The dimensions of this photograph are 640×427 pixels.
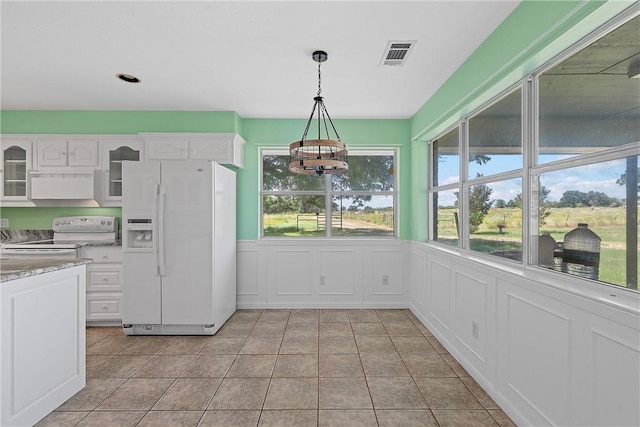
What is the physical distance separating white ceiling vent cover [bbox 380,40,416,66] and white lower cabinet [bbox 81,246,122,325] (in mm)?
3484

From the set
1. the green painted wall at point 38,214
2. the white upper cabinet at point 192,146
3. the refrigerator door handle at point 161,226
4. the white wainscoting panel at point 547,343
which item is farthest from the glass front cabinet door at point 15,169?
the white wainscoting panel at point 547,343

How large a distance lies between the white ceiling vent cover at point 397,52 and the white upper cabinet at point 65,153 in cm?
366

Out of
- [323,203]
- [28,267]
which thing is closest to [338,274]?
[323,203]

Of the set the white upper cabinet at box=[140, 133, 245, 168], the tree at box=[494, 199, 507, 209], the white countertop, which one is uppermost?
→ the white upper cabinet at box=[140, 133, 245, 168]

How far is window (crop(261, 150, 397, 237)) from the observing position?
178 inches

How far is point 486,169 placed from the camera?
2.72 metres

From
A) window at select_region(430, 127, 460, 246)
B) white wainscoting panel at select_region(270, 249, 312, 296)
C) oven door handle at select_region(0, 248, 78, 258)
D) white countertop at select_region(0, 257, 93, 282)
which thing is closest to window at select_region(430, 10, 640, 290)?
window at select_region(430, 127, 460, 246)

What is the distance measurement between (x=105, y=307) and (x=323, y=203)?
116 inches

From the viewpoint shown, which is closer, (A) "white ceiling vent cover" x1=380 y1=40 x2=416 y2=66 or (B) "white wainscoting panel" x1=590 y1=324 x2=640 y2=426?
(B) "white wainscoting panel" x1=590 y1=324 x2=640 y2=426

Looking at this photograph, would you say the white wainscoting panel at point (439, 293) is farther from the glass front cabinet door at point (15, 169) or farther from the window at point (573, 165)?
the glass front cabinet door at point (15, 169)

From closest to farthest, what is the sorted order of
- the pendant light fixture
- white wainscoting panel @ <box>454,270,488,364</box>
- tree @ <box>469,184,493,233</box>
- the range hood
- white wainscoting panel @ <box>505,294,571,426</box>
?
white wainscoting panel @ <box>505,294,571,426</box>, the pendant light fixture, white wainscoting panel @ <box>454,270,488,364</box>, tree @ <box>469,184,493,233</box>, the range hood

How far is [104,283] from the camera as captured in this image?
3697mm

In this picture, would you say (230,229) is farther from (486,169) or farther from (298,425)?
(486,169)

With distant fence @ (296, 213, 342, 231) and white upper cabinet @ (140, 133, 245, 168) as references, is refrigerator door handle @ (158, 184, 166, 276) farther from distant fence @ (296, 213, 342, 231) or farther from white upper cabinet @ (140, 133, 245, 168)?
distant fence @ (296, 213, 342, 231)
